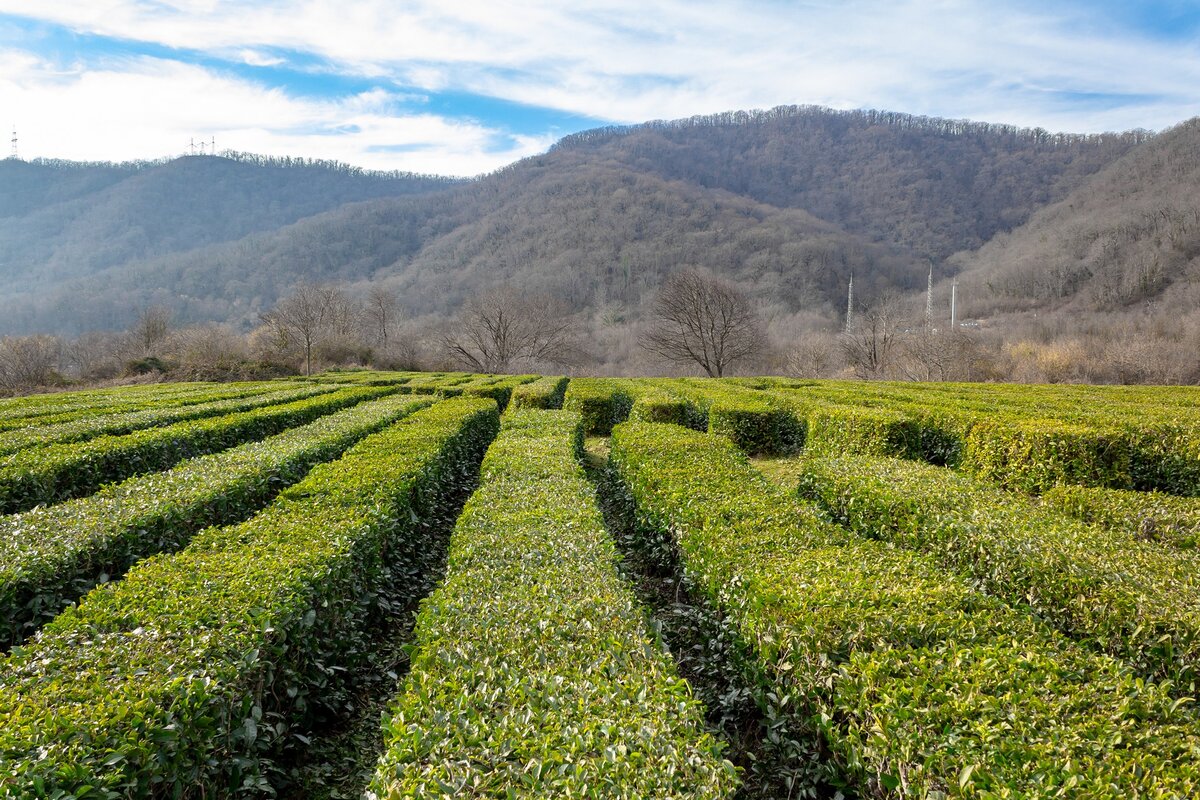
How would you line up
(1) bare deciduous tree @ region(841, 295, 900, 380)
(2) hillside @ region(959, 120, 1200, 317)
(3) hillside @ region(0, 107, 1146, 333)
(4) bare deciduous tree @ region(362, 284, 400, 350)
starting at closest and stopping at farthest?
(1) bare deciduous tree @ region(841, 295, 900, 380)
(2) hillside @ region(959, 120, 1200, 317)
(4) bare deciduous tree @ region(362, 284, 400, 350)
(3) hillside @ region(0, 107, 1146, 333)

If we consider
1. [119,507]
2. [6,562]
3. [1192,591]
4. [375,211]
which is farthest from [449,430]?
[375,211]

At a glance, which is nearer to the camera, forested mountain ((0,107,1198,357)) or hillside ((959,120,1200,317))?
hillside ((959,120,1200,317))

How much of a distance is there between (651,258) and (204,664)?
8496 cm

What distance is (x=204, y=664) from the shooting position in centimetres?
312

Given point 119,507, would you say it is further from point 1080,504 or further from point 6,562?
point 1080,504

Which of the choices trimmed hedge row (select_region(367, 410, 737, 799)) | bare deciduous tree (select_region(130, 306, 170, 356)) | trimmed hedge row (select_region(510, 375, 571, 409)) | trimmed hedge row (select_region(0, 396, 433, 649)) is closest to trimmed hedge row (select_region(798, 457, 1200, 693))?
trimmed hedge row (select_region(367, 410, 737, 799))

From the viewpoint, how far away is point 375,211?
346 feet

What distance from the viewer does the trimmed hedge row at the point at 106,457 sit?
7.63m

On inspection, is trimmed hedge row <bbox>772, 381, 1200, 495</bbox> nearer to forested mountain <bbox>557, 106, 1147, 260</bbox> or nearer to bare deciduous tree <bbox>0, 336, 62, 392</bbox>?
bare deciduous tree <bbox>0, 336, 62, 392</bbox>

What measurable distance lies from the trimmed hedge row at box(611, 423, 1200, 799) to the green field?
17 millimetres

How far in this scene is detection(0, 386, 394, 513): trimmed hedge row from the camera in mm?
7633

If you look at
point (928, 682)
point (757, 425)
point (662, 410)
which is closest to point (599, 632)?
point (928, 682)

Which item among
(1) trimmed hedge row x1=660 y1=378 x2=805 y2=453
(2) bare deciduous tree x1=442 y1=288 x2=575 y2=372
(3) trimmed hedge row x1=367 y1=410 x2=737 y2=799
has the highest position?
(2) bare deciduous tree x1=442 y1=288 x2=575 y2=372

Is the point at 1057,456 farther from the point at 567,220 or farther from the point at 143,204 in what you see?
the point at 143,204
